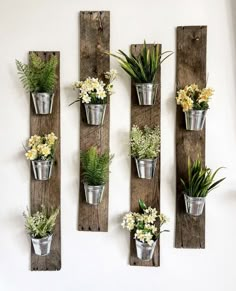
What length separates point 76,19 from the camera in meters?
1.60

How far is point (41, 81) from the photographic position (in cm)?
152

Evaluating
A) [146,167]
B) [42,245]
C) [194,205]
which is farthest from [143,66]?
[42,245]

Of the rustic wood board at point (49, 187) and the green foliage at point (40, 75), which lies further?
the rustic wood board at point (49, 187)

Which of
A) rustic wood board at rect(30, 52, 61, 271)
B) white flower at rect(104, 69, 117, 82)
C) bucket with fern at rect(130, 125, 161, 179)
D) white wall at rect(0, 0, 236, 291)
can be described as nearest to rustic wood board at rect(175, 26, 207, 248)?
white wall at rect(0, 0, 236, 291)

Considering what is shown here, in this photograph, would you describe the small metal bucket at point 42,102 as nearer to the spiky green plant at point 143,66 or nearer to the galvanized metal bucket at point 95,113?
the galvanized metal bucket at point 95,113

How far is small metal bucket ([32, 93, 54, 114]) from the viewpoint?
1521 mm

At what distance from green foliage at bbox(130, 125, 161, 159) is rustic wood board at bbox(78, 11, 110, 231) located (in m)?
0.16

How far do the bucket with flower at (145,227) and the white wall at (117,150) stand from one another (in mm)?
80

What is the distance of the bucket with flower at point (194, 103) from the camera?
1466mm

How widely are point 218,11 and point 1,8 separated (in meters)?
1.16

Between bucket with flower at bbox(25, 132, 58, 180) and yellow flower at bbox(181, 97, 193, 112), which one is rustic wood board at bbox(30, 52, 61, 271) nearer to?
bucket with flower at bbox(25, 132, 58, 180)

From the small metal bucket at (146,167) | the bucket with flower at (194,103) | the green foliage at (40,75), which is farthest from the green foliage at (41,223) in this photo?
the bucket with flower at (194,103)

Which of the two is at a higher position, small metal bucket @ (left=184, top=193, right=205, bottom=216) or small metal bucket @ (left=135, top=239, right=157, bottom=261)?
small metal bucket @ (left=184, top=193, right=205, bottom=216)

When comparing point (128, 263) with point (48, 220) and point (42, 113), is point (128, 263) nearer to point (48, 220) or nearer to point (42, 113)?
point (48, 220)
